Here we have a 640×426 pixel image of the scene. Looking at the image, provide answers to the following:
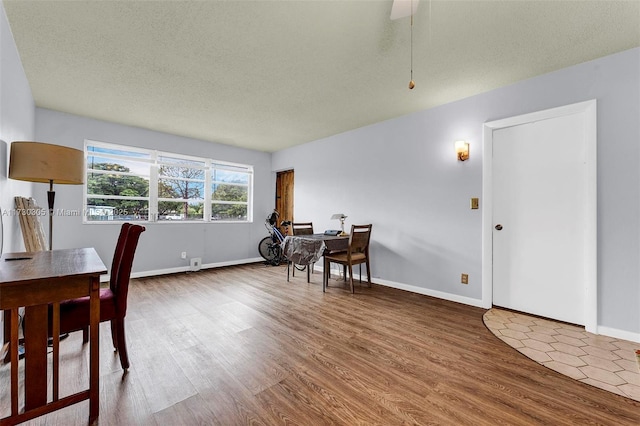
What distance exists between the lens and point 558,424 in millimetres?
1386

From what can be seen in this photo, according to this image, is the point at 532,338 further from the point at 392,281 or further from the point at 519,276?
the point at 392,281

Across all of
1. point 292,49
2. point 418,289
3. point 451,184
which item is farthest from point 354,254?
point 292,49

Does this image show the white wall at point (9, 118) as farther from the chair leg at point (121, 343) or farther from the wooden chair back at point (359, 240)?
the wooden chair back at point (359, 240)

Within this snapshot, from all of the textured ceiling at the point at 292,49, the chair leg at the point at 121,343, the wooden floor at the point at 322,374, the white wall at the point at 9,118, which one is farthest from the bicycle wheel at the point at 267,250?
the chair leg at the point at 121,343

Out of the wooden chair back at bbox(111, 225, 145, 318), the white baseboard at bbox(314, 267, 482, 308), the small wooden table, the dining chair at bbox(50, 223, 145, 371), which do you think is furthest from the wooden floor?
the small wooden table

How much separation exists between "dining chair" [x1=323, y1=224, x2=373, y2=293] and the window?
286 centimetres

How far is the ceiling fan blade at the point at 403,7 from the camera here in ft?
5.44

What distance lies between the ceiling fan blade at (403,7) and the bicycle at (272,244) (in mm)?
4430

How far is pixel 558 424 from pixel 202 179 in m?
5.68

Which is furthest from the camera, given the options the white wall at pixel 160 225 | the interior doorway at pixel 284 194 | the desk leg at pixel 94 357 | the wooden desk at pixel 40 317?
the interior doorway at pixel 284 194

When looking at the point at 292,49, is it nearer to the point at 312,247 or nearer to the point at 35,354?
the point at 312,247

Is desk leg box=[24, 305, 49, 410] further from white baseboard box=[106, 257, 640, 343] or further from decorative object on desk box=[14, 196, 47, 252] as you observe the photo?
white baseboard box=[106, 257, 640, 343]

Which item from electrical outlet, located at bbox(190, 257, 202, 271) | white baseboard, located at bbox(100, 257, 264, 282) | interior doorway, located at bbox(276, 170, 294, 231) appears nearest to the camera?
white baseboard, located at bbox(100, 257, 264, 282)

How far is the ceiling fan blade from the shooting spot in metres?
1.66
